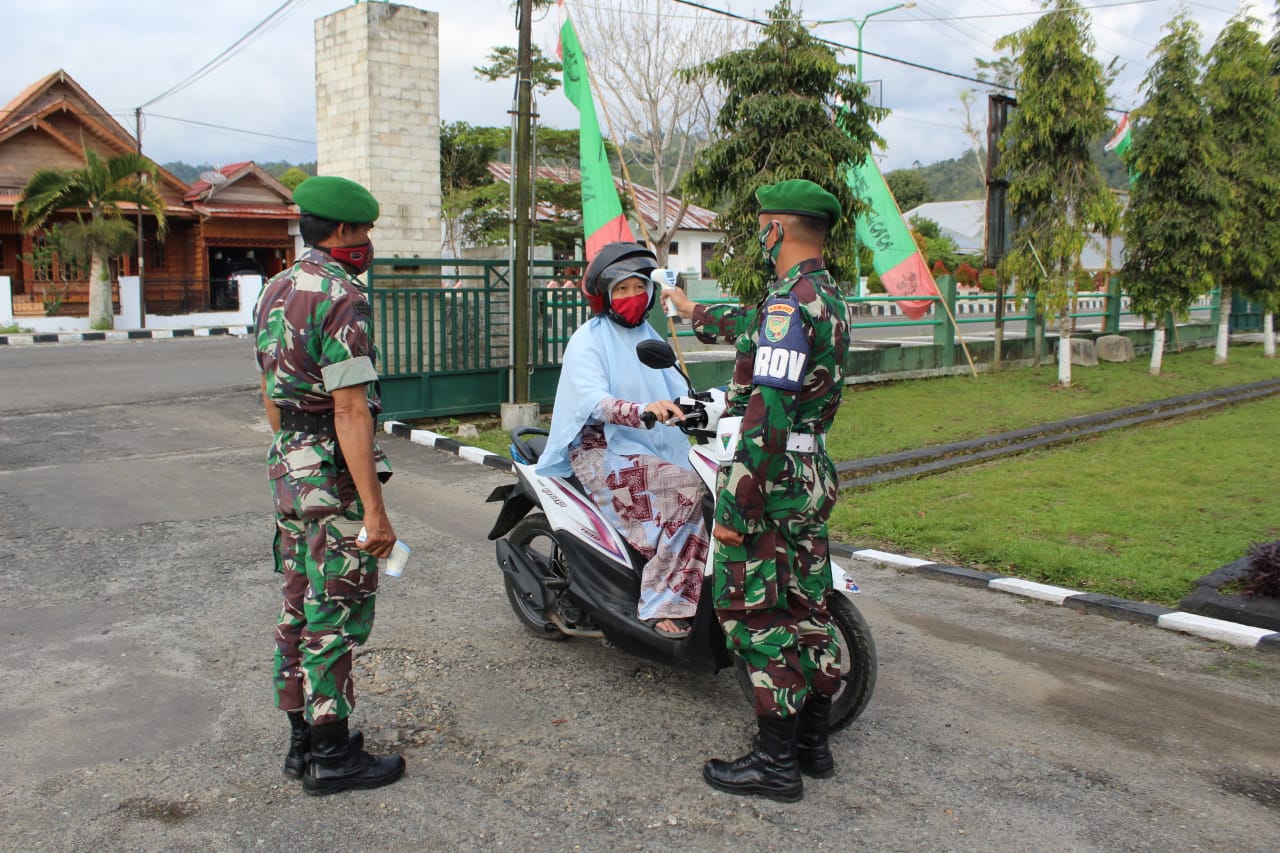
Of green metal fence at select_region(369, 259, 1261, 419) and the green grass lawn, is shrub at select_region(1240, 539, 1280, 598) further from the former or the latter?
green metal fence at select_region(369, 259, 1261, 419)

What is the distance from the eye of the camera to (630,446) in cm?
403

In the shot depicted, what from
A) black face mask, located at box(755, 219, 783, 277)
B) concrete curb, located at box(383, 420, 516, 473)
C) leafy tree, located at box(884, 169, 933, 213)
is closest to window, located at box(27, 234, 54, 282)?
concrete curb, located at box(383, 420, 516, 473)

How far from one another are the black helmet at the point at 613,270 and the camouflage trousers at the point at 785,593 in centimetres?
116

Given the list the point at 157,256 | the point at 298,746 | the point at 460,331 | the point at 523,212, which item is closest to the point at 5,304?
the point at 157,256

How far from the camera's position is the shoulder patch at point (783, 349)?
305cm

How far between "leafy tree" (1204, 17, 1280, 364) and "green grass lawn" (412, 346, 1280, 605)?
4760mm

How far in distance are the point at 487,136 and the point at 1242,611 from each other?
3010cm

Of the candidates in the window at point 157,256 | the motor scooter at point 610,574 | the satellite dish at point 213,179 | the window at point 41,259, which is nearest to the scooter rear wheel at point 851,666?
the motor scooter at point 610,574

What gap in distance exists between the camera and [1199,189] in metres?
14.9

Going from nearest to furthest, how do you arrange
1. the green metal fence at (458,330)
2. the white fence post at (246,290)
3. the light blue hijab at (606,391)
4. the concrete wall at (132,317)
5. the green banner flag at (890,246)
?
the light blue hijab at (606,391) → the green metal fence at (458,330) → the green banner flag at (890,246) → the concrete wall at (132,317) → the white fence post at (246,290)

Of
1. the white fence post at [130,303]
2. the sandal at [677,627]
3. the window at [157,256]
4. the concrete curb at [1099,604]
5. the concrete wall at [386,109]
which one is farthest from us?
the window at [157,256]

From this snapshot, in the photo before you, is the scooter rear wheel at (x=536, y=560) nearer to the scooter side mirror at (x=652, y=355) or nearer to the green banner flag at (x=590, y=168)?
the scooter side mirror at (x=652, y=355)

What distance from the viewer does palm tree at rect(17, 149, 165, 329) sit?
74.0ft

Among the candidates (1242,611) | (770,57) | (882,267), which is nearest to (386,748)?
(1242,611)
